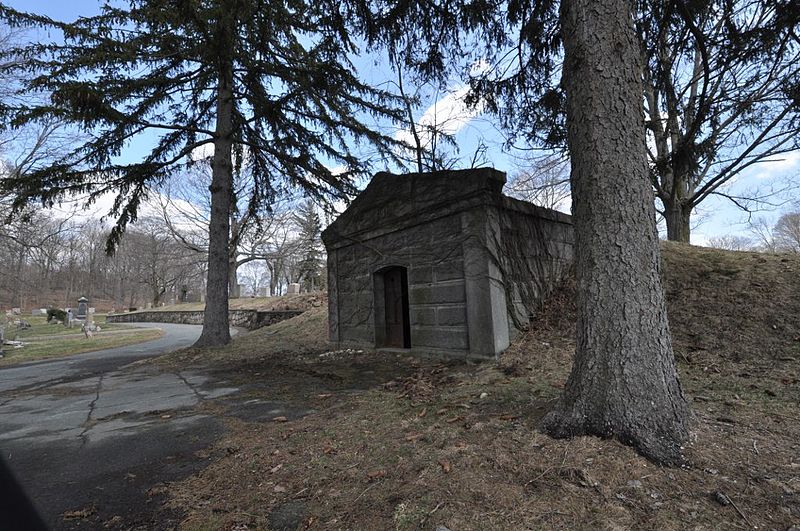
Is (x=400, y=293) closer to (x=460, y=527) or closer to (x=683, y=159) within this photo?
(x=683, y=159)

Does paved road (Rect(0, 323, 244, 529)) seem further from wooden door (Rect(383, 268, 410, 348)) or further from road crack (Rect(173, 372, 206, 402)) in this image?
wooden door (Rect(383, 268, 410, 348))

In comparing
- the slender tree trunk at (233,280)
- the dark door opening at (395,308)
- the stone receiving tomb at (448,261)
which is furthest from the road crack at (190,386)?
the slender tree trunk at (233,280)

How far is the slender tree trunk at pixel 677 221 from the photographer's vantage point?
12.7m

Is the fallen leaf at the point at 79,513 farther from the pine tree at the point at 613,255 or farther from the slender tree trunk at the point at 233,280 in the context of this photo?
the slender tree trunk at the point at 233,280

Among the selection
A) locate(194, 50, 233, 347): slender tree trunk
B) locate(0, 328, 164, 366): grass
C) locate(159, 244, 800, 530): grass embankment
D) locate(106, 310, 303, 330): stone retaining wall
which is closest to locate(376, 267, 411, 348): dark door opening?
locate(159, 244, 800, 530): grass embankment

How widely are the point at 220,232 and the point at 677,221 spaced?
13.6 metres

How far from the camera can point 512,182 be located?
21.9 m

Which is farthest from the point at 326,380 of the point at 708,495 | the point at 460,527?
the point at 708,495

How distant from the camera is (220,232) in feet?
36.8

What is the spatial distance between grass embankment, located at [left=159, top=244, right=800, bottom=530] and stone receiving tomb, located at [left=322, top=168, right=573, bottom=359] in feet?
3.35

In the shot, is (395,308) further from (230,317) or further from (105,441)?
(230,317)

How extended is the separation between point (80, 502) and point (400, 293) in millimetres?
6613

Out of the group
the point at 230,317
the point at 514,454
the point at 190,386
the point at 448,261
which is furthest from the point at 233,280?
the point at 514,454

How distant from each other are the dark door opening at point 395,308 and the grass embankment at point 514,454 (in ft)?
9.19
